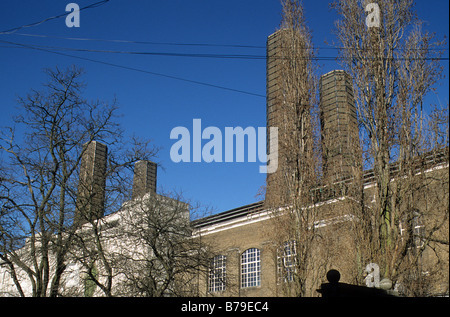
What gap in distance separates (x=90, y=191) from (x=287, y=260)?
29.5 ft

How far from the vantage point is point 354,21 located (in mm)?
18609

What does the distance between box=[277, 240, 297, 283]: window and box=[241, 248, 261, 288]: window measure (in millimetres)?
15906

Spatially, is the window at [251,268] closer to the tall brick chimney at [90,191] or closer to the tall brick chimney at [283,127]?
the tall brick chimney at [283,127]

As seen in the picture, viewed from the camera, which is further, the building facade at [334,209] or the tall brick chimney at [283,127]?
the tall brick chimney at [283,127]

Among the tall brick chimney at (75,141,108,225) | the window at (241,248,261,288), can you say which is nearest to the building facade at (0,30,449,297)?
the tall brick chimney at (75,141,108,225)

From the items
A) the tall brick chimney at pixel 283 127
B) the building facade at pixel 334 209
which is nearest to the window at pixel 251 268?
the building facade at pixel 334 209

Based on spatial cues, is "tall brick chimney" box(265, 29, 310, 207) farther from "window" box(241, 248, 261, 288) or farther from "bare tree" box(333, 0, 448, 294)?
"window" box(241, 248, 261, 288)

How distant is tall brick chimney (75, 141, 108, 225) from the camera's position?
21328 millimetres

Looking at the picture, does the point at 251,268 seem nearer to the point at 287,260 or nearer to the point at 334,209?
the point at 287,260

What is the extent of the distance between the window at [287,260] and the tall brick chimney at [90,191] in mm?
8086

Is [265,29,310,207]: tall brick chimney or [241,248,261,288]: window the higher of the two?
[265,29,310,207]: tall brick chimney

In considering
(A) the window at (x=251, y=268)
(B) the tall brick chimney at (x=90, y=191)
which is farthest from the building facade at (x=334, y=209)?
(A) the window at (x=251, y=268)

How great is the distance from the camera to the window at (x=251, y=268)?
117ft

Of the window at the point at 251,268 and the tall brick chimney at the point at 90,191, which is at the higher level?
the tall brick chimney at the point at 90,191
